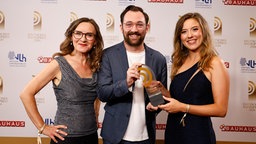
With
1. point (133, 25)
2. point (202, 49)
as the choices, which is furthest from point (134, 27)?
point (202, 49)

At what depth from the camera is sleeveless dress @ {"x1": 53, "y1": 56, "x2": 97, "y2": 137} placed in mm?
1454

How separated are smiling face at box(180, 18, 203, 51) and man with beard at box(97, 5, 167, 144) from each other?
21 centimetres

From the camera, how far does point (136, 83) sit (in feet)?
4.93

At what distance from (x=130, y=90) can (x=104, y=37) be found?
1.31 metres

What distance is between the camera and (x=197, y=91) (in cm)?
140

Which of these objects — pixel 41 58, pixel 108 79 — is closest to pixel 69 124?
pixel 108 79

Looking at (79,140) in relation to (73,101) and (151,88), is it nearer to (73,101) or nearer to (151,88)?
(73,101)

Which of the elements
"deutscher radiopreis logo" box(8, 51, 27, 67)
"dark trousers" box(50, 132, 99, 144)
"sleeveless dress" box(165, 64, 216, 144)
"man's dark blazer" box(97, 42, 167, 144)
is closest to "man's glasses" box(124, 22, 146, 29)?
"man's dark blazer" box(97, 42, 167, 144)

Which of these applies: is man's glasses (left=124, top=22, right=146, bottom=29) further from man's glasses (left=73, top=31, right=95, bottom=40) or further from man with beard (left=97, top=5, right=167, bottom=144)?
man's glasses (left=73, top=31, right=95, bottom=40)

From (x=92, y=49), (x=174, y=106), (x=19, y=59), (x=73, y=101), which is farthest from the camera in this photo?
(x=19, y=59)

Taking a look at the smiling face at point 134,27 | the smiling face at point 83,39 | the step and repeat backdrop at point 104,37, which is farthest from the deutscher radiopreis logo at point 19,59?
the smiling face at point 134,27

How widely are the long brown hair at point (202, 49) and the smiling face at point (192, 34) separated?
0.06 feet

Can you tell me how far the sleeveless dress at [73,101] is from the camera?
4.77 feet

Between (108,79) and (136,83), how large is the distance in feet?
0.57
